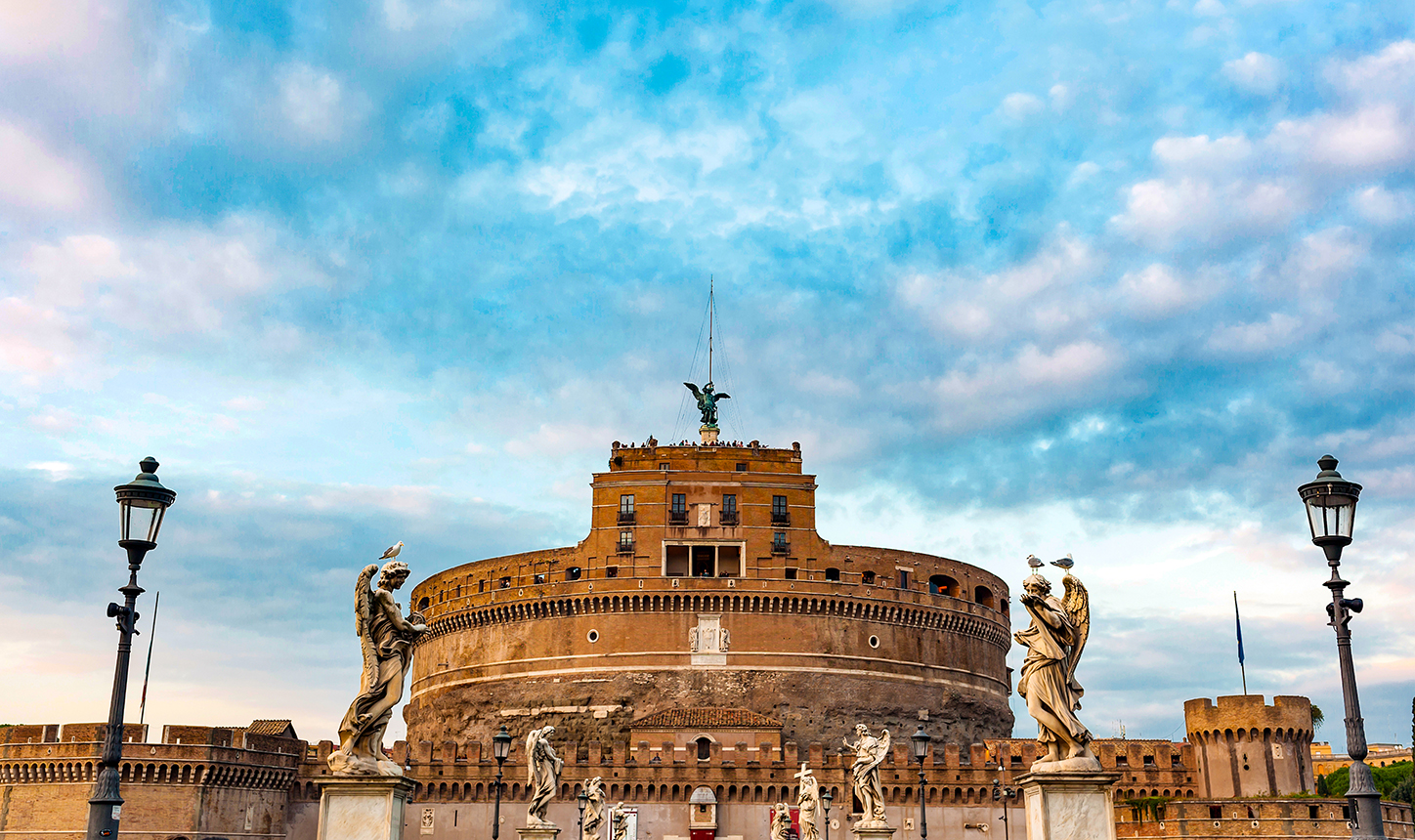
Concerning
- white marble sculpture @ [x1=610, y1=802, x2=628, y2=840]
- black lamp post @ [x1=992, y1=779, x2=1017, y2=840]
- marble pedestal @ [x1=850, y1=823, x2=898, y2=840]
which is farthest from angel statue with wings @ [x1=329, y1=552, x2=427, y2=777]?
black lamp post @ [x1=992, y1=779, x2=1017, y2=840]

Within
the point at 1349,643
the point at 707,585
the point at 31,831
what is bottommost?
the point at 31,831

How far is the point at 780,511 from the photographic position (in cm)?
6906

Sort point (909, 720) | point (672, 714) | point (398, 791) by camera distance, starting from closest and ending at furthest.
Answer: point (398, 791)
point (672, 714)
point (909, 720)

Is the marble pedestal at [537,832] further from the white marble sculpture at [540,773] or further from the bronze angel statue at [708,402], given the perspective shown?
the bronze angel statue at [708,402]

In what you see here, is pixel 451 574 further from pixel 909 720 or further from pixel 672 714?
pixel 909 720

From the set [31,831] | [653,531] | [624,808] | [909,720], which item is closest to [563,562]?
[653,531]

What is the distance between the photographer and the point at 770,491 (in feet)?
227

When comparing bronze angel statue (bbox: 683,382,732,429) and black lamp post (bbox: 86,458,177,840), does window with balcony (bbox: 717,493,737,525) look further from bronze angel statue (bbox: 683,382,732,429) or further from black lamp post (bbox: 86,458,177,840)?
black lamp post (bbox: 86,458,177,840)

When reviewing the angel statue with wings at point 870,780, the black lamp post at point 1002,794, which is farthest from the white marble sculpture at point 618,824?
the angel statue with wings at point 870,780

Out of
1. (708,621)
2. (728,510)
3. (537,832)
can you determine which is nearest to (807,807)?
(537,832)

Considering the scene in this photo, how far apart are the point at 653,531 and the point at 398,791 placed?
55.9 m

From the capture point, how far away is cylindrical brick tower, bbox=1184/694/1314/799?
62.2m

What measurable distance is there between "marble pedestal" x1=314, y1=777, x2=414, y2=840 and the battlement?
197 feet

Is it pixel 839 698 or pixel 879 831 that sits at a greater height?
pixel 839 698
